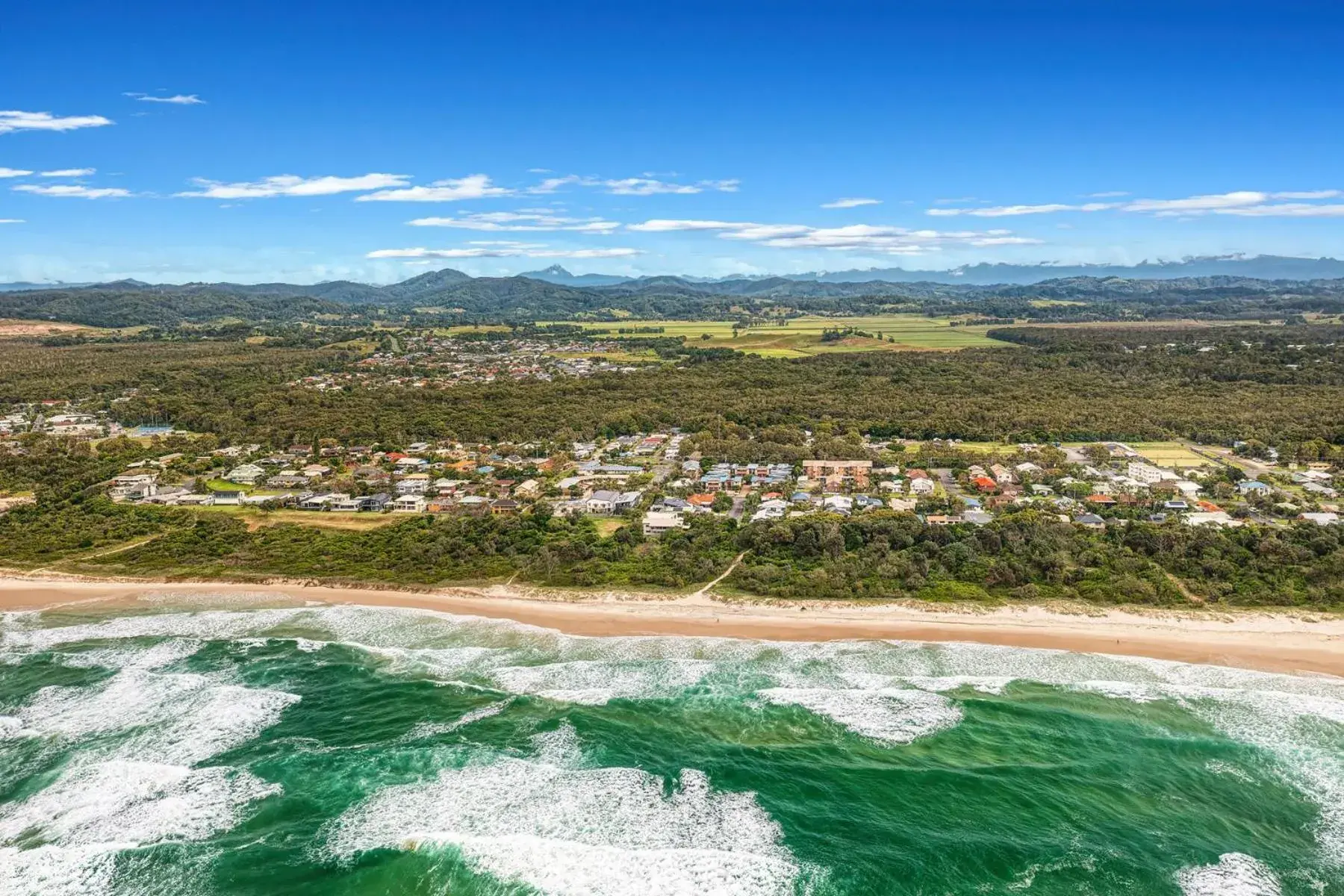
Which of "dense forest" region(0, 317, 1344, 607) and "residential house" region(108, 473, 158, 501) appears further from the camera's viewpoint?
"residential house" region(108, 473, 158, 501)

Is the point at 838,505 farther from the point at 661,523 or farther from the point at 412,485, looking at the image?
the point at 412,485

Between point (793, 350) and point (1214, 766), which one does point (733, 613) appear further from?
point (793, 350)

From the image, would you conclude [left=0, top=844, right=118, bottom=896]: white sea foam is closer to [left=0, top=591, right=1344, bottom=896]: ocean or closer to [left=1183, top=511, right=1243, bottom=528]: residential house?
[left=0, top=591, right=1344, bottom=896]: ocean

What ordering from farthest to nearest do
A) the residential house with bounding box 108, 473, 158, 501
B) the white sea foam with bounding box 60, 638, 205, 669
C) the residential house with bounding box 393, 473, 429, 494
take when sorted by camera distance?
1. the residential house with bounding box 393, 473, 429, 494
2. the residential house with bounding box 108, 473, 158, 501
3. the white sea foam with bounding box 60, 638, 205, 669

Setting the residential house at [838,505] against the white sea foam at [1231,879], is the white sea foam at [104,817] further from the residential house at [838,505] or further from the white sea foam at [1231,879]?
the residential house at [838,505]

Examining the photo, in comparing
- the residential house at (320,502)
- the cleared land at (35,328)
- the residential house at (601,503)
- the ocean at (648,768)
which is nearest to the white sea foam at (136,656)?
the ocean at (648,768)

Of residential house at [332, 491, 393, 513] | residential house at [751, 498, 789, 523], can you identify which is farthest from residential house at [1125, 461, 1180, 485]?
residential house at [332, 491, 393, 513]
